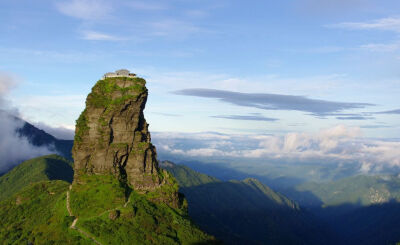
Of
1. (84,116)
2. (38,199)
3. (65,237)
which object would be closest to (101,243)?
(65,237)

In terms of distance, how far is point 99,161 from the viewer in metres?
116

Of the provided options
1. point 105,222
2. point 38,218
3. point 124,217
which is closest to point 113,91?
point 124,217

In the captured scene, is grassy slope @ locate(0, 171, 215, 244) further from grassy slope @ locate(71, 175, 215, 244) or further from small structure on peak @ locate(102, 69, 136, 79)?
small structure on peak @ locate(102, 69, 136, 79)

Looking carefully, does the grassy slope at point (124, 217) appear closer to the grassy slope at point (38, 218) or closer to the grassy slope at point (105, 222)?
the grassy slope at point (105, 222)

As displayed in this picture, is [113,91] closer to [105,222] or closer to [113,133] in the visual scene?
[113,133]

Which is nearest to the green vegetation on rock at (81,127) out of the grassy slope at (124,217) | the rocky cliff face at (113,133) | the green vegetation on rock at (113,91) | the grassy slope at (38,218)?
the rocky cliff face at (113,133)

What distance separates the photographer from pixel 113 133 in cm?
11738

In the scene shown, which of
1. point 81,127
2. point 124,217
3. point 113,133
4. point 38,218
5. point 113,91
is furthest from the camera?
point 38,218

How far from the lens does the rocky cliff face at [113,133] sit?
376 ft

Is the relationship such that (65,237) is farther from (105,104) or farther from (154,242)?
(105,104)

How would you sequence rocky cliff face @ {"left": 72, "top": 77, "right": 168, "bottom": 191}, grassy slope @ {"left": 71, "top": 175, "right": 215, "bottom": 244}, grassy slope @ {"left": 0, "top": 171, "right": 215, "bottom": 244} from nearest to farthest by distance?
1. grassy slope @ {"left": 0, "top": 171, "right": 215, "bottom": 244}
2. grassy slope @ {"left": 71, "top": 175, "right": 215, "bottom": 244}
3. rocky cliff face @ {"left": 72, "top": 77, "right": 168, "bottom": 191}

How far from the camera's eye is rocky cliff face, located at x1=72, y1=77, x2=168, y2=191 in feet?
376

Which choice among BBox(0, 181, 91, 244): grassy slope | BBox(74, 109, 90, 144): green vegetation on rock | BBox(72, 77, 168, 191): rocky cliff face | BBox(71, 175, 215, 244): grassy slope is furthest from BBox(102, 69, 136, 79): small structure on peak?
BBox(0, 181, 91, 244): grassy slope

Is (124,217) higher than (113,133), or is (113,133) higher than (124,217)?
(113,133)
